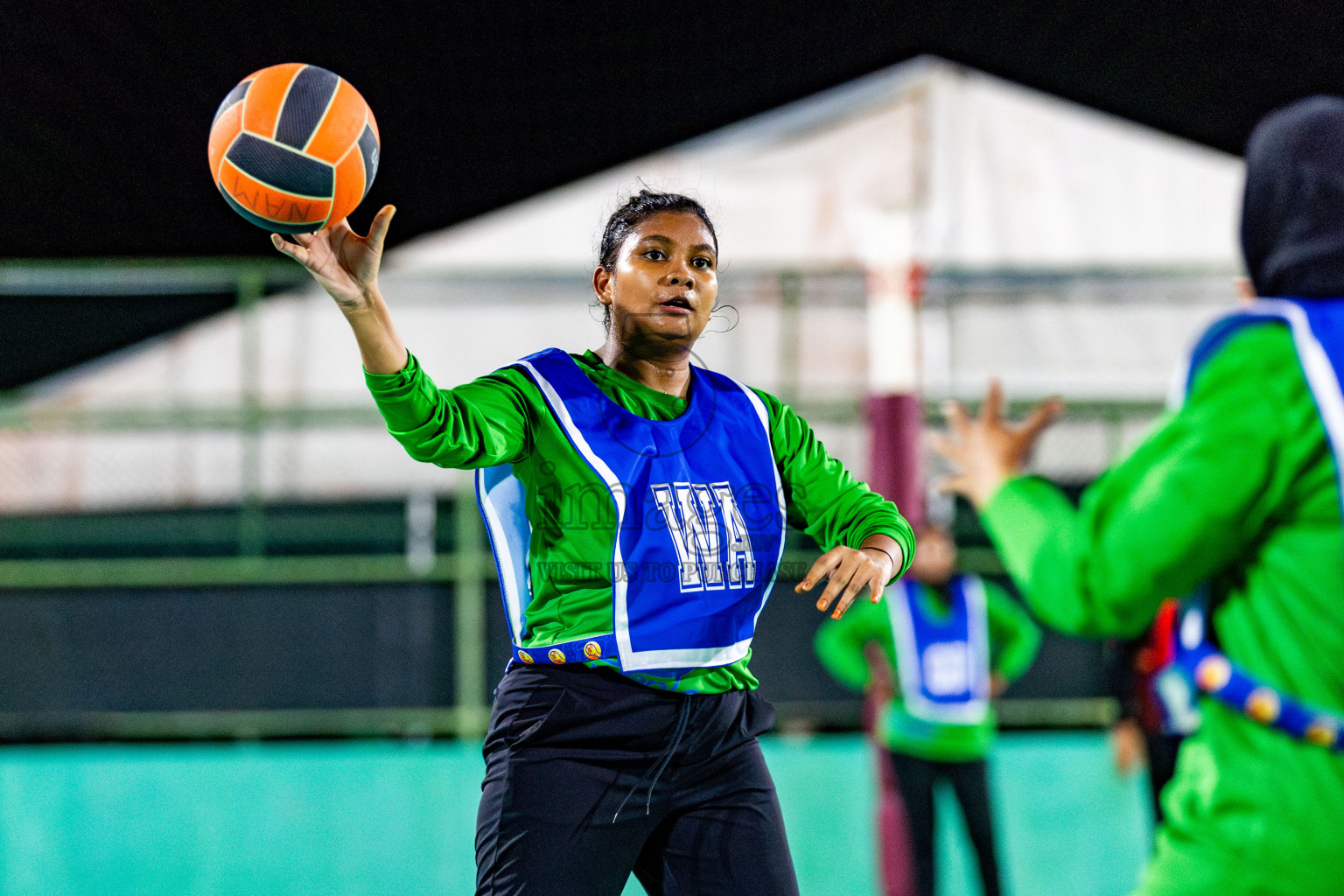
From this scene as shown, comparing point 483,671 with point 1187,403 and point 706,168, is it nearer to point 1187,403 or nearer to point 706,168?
point 706,168

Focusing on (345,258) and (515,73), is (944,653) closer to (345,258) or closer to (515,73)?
(345,258)

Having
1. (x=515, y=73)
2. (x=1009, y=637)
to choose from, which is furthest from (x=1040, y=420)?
(x=515, y=73)

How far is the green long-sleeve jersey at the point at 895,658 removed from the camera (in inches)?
197

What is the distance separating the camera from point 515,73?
11188mm

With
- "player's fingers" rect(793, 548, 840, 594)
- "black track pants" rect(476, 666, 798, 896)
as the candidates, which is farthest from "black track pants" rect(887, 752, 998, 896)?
"player's fingers" rect(793, 548, 840, 594)

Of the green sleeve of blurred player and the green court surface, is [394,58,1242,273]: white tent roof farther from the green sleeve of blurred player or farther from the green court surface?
the green sleeve of blurred player

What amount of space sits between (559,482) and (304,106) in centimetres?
98

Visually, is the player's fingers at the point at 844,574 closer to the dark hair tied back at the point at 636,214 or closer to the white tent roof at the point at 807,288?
the dark hair tied back at the point at 636,214

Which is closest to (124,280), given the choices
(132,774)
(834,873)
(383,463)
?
(383,463)

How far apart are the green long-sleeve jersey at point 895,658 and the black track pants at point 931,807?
40mm

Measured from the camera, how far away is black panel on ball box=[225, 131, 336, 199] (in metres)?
2.46

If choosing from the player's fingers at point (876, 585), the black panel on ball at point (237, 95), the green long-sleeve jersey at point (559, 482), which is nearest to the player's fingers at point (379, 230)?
the green long-sleeve jersey at point (559, 482)

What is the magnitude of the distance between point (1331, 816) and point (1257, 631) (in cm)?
22

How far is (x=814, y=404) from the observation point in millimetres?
8922
